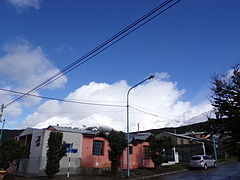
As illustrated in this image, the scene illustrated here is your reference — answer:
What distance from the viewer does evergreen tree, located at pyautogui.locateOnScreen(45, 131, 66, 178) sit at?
54.7ft

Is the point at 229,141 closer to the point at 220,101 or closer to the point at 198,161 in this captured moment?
the point at 220,101

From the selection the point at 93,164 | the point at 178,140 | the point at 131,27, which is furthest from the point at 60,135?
the point at 178,140

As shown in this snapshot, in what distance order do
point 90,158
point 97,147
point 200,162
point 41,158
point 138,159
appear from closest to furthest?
point 41,158, point 90,158, point 97,147, point 200,162, point 138,159

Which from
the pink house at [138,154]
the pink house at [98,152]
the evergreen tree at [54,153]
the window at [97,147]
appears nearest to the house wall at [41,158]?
the pink house at [98,152]

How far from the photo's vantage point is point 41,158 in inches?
758

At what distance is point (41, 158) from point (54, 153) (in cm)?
333

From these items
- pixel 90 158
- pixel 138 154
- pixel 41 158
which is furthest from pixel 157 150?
pixel 41 158

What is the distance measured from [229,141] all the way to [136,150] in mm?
20956

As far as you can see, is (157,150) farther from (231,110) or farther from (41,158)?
(231,110)

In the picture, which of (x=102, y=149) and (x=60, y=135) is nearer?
(x=60, y=135)

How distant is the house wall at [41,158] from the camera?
63.3ft

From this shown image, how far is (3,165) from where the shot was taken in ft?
55.2

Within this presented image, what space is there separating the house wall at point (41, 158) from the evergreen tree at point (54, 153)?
2.91 meters

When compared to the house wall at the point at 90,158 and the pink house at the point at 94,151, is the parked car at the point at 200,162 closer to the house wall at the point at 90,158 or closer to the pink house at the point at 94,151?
the pink house at the point at 94,151
